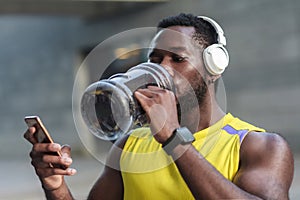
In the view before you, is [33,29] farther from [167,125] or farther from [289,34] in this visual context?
[167,125]

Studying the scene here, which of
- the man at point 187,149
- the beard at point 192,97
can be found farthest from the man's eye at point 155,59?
the beard at point 192,97

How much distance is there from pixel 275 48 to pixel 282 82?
74 centimetres

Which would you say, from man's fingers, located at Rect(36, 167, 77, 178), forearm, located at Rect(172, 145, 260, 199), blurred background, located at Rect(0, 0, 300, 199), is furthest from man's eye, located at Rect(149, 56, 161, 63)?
blurred background, located at Rect(0, 0, 300, 199)

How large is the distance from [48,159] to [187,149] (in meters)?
0.57

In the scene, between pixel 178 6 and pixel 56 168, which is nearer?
pixel 56 168

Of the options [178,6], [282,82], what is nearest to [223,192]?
[282,82]

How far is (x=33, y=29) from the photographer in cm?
2052

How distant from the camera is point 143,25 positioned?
16703 millimetres

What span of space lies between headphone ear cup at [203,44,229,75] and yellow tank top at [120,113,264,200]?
26cm

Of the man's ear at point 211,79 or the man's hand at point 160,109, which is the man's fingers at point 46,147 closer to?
the man's hand at point 160,109

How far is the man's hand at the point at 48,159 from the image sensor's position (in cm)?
255

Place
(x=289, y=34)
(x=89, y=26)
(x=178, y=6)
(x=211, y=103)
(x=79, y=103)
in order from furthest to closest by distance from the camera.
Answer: (x=89, y=26), (x=178, y=6), (x=289, y=34), (x=211, y=103), (x=79, y=103)

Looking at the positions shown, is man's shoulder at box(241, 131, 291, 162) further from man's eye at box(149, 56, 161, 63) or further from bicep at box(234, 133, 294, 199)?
man's eye at box(149, 56, 161, 63)

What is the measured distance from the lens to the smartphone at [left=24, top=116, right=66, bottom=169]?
256 cm
